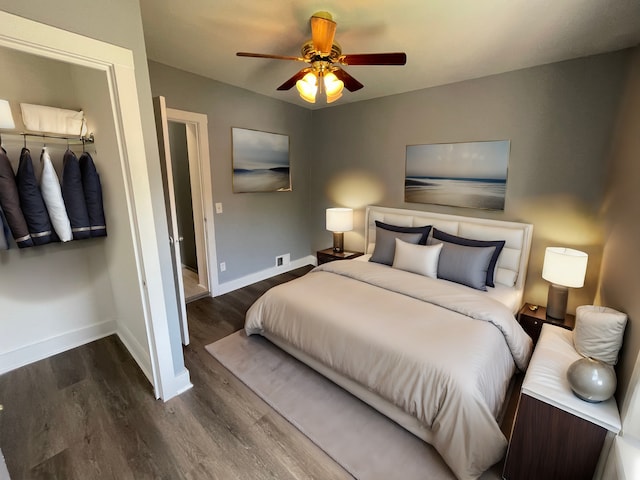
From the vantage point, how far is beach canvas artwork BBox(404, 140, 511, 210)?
2871mm

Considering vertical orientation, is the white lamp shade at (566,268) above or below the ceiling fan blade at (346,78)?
below

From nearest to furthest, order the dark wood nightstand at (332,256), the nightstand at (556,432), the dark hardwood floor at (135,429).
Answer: the nightstand at (556,432), the dark hardwood floor at (135,429), the dark wood nightstand at (332,256)

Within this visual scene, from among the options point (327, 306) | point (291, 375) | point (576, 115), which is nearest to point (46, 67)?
point (327, 306)

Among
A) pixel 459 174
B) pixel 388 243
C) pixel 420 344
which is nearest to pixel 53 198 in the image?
pixel 420 344

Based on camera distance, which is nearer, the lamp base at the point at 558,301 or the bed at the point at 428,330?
the bed at the point at 428,330

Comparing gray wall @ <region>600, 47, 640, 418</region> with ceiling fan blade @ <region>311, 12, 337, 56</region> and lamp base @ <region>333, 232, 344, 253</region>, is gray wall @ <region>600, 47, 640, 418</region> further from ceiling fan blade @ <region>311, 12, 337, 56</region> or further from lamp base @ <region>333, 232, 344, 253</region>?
lamp base @ <region>333, 232, 344, 253</region>

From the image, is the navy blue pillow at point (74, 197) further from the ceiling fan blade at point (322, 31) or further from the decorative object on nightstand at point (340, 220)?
the decorative object on nightstand at point (340, 220)

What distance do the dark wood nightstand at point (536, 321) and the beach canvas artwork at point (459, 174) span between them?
1.06 m

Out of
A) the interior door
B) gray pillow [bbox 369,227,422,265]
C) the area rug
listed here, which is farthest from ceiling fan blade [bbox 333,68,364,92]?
the area rug

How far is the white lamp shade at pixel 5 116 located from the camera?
5.90ft

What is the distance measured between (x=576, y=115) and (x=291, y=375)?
3.18m

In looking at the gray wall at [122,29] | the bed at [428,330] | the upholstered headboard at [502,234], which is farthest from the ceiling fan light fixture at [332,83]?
the upholstered headboard at [502,234]

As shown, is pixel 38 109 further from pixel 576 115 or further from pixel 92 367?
pixel 576 115

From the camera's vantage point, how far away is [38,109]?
1.99 m
